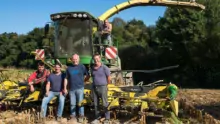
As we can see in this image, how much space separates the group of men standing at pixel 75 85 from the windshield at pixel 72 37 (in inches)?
66.7

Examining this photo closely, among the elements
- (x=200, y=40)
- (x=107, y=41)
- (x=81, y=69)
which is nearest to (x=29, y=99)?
(x=81, y=69)

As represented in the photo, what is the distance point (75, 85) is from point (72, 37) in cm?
253

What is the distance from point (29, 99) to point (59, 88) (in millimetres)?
947

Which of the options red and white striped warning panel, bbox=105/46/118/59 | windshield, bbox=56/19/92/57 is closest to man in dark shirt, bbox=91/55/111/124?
windshield, bbox=56/19/92/57

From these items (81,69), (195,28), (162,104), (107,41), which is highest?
(195,28)

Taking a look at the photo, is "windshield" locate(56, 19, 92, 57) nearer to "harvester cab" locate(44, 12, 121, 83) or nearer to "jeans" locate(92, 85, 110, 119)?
"harvester cab" locate(44, 12, 121, 83)

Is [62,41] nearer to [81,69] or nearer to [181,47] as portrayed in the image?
[81,69]

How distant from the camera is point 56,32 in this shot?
35.0 ft

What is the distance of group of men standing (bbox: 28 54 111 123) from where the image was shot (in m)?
8.10

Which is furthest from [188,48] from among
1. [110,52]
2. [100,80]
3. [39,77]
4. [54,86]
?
[100,80]

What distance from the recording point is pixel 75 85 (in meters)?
8.34

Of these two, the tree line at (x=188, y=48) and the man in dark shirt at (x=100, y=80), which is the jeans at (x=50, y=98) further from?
the tree line at (x=188, y=48)

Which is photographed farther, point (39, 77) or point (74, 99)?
point (39, 77)

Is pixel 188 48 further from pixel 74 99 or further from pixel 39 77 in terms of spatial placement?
pixel 74 99
